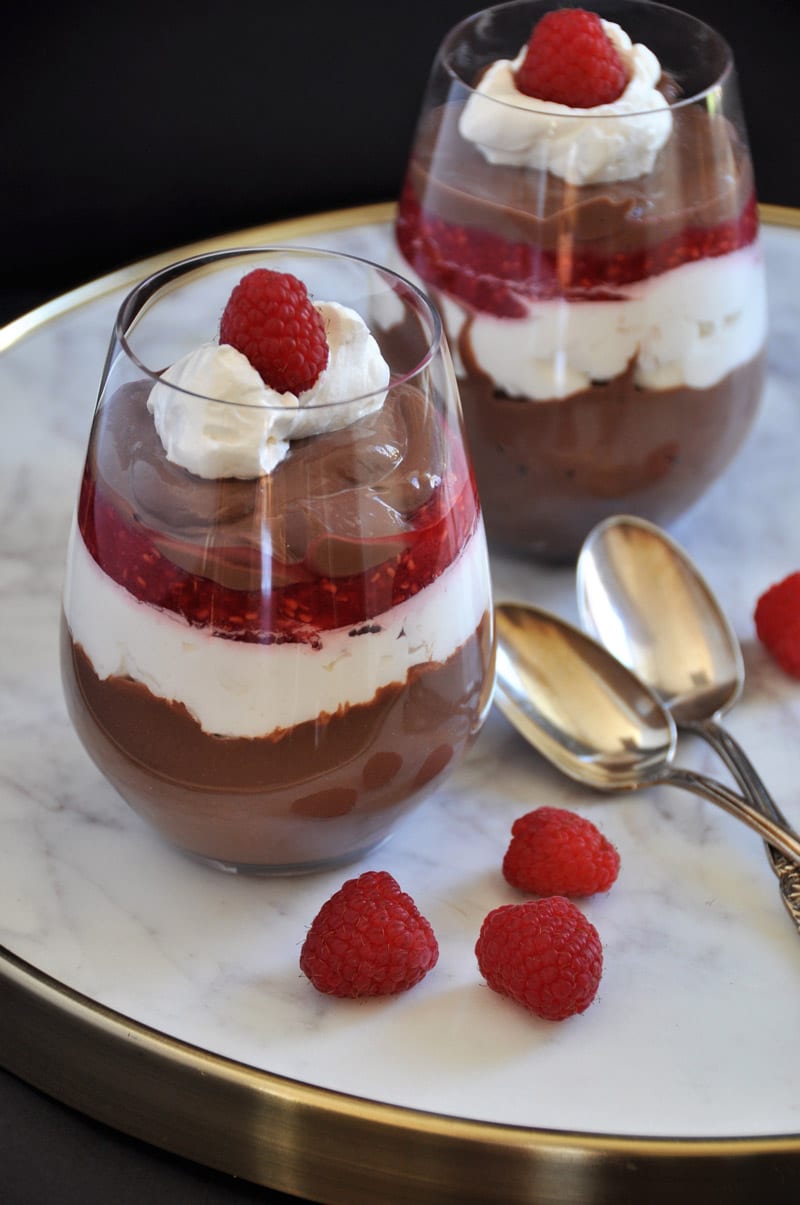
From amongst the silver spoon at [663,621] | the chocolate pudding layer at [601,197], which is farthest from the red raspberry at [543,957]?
the chocolate pudding layer at [601,197]

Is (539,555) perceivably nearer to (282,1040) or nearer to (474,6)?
(282,1040)

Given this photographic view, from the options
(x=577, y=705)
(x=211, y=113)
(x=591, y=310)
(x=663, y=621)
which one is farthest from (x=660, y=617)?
(x=211, y=113)

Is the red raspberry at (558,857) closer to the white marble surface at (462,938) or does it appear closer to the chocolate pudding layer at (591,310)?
the white marble surface at (462,938)

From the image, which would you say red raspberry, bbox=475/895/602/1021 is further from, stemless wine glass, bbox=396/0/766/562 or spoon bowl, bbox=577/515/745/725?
stemless wine glass, bbox=396/0/766/562

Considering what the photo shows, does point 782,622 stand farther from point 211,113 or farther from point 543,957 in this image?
point 211,113

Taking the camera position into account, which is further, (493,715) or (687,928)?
(493,715)

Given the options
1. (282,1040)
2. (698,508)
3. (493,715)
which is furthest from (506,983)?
(698,508)
